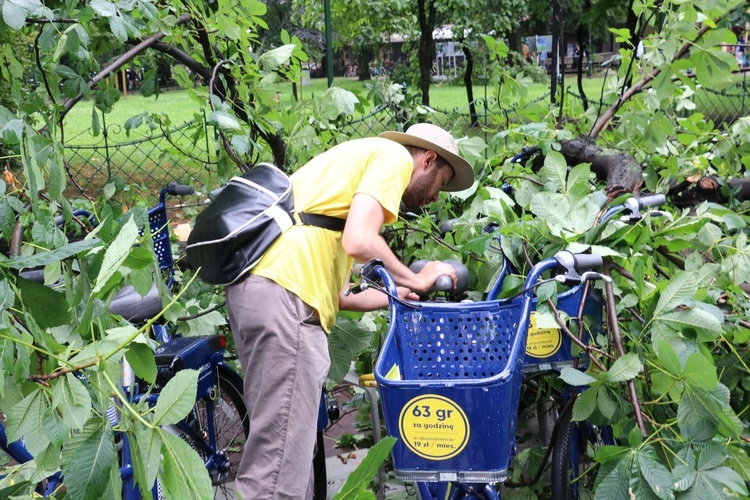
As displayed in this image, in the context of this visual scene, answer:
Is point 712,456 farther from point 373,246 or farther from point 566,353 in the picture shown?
point 373,246

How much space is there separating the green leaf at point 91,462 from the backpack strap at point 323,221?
1912mm

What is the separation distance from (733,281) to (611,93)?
1.91m

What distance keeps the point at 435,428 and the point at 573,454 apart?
3.69 feet

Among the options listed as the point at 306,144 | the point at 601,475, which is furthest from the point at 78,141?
the point at 601,475

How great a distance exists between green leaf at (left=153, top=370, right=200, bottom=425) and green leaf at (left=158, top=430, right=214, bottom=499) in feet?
0.08

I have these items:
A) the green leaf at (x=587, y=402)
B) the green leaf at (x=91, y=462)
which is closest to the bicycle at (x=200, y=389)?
the green leaf at (x=587, y=402)

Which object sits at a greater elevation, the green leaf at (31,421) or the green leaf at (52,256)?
the green leaf at (52,256)

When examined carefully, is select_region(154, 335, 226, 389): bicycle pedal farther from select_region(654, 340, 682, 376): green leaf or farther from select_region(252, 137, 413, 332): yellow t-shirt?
select_region(654, 340, 682, 376): green leaf

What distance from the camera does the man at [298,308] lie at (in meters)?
2.83

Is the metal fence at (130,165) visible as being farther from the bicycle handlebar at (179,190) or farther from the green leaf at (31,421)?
the green leaf at (31,421)

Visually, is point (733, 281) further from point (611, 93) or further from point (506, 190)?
point (611, 93)

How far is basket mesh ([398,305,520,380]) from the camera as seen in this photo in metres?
2.62

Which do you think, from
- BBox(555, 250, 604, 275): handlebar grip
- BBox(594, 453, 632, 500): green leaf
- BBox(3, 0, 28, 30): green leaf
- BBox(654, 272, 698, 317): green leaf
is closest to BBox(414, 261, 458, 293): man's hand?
BBox(555, 250, 604, 275): handlebar grip

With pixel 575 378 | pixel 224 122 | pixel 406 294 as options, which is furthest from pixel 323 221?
pixel 575 378
